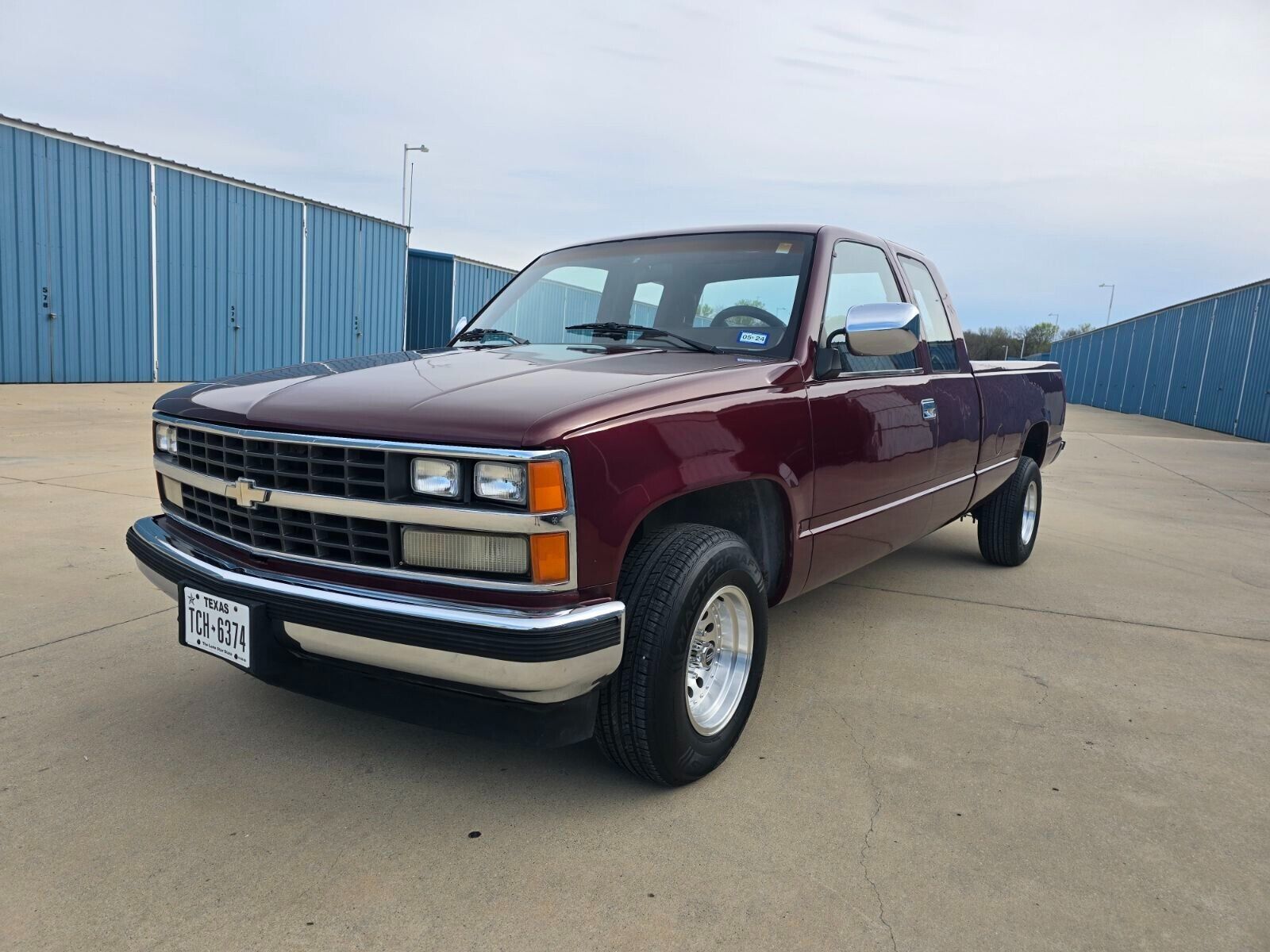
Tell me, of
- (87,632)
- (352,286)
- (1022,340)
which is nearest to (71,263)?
(352,286)

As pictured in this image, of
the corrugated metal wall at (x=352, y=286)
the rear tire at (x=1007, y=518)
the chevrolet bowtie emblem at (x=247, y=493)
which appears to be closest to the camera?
the chevrolet bowtie emblem at (x=247, y=493)

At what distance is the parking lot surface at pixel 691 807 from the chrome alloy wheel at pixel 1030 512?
52.7 inches

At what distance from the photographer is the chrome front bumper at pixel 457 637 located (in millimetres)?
2000

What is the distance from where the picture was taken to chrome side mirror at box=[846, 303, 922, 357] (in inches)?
117

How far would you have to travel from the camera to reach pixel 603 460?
2.12 meters

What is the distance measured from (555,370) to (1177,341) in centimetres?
3168

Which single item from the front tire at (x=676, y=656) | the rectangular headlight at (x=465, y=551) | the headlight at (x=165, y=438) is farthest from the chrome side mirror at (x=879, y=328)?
the headlight at (x=165, y=438)

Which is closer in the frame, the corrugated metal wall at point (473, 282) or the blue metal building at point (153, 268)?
the blue metal building at point (153, 268)

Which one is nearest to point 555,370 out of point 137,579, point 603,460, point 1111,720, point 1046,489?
point 603,460

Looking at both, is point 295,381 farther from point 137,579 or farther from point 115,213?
point 115,213

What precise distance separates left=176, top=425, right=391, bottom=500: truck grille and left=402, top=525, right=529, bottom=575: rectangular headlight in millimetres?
128

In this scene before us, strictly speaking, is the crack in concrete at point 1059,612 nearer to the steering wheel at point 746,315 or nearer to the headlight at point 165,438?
the steering wheel at point 746,315

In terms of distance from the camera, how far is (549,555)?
2.05 metres

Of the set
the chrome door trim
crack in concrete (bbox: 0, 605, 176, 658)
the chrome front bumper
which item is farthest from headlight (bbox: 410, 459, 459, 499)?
crack in concrete (bbox: 0, 605, 176, 658)
